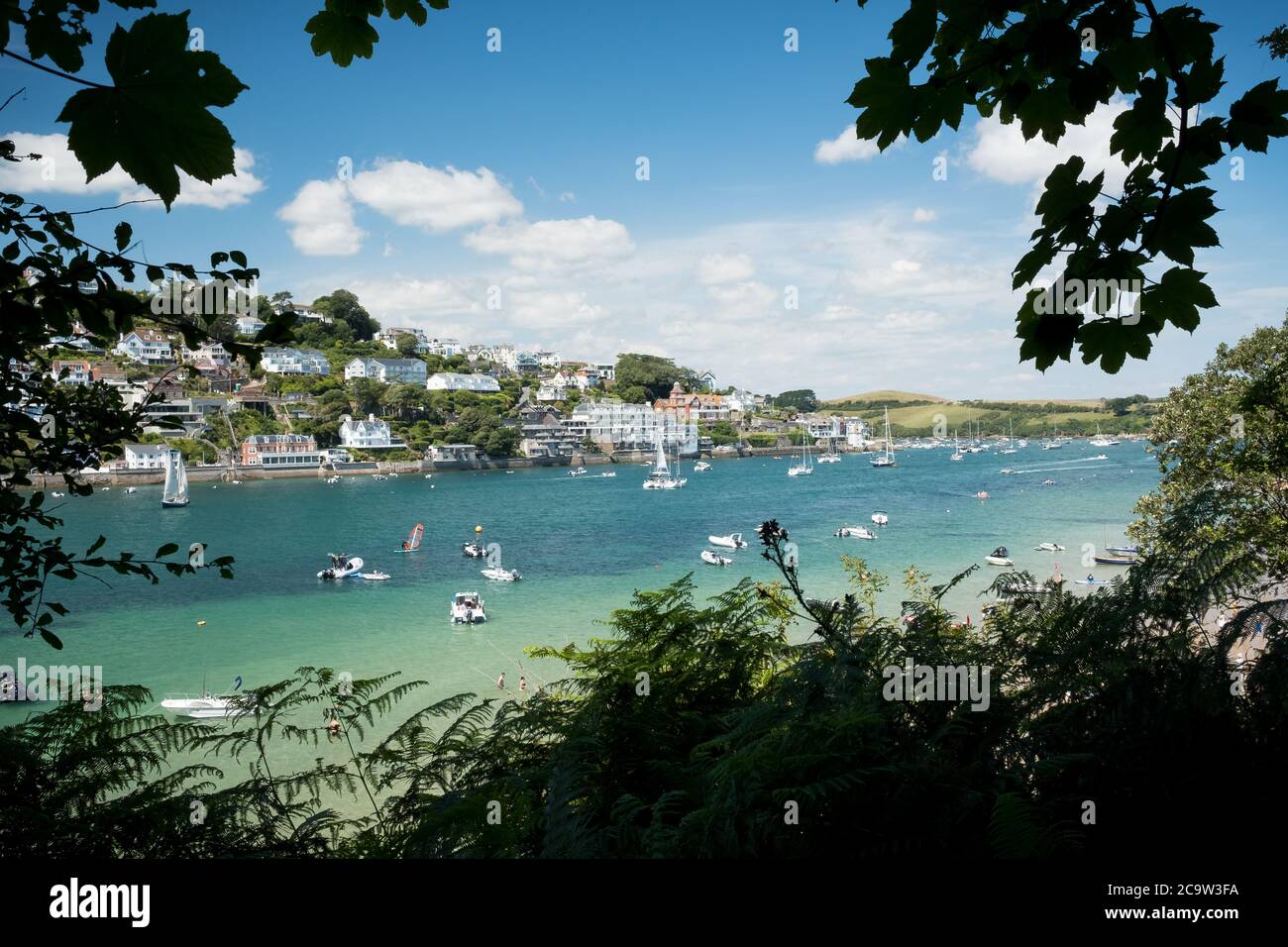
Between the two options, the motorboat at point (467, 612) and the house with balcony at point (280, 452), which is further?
the house with balcony at point (280, 452)

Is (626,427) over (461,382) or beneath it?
beneath

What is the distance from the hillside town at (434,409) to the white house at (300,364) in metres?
0.17

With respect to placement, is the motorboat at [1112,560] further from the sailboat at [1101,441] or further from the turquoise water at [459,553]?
the sailboat at [1101,441]

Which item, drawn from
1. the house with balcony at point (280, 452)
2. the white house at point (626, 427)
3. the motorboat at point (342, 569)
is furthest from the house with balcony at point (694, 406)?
the motorboat at point (342, 569)

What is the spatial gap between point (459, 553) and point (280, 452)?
146 ft

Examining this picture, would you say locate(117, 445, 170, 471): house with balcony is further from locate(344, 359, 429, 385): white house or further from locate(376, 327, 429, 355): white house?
locate(376, 327, 429, 355): white house

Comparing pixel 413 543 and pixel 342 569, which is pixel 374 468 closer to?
pixel 413 543

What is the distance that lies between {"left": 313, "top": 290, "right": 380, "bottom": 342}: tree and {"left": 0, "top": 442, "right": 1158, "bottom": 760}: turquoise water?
1583 inches

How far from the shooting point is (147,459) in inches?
2470

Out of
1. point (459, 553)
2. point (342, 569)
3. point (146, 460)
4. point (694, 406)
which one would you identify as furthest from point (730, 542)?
point (694, 406)

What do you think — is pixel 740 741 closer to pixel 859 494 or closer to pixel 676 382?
pixel 859 494

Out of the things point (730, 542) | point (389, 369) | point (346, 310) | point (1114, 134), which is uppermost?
point (346, 310)

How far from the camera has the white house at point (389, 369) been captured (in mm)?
90875
